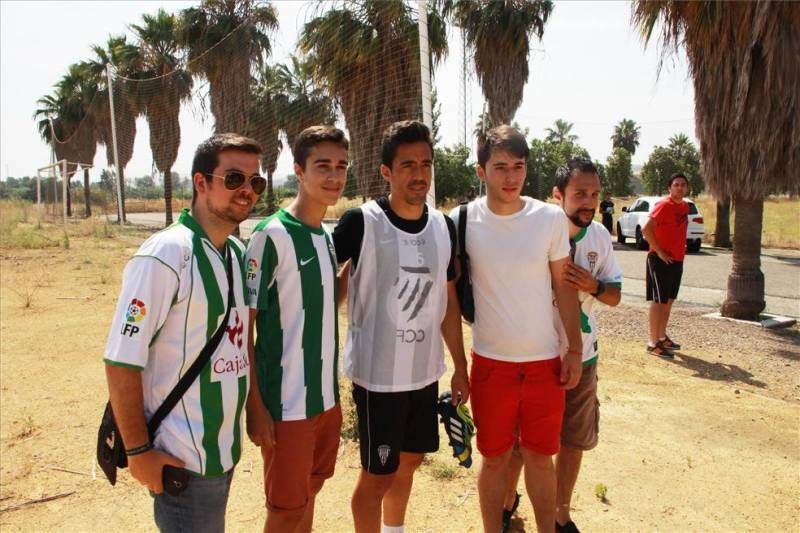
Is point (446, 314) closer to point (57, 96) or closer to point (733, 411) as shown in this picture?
point (733, 411)

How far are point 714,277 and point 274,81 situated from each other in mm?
10795

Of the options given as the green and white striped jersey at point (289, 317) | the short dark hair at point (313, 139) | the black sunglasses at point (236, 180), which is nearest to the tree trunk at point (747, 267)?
the short dark hair at point (313, 139)

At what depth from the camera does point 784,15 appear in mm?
6910

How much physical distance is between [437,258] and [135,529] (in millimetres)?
2234

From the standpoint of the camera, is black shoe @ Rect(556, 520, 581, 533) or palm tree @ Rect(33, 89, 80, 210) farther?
palm tree @ Rect(33, 89, 80, 210)

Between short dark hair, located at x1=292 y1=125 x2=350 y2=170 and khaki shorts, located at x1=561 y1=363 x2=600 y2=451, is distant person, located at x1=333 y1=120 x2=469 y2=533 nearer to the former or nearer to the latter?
short dark hair, located at x1=292 y1=125 x2=350 y2=170

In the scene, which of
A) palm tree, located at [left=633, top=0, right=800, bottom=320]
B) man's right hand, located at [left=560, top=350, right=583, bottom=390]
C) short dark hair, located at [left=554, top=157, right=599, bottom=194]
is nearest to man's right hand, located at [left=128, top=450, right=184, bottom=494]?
man's right hand, located at [left=560, top=350, right=583, bottom=390]

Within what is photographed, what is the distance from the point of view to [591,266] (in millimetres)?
2959

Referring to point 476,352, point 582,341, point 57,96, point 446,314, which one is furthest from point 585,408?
point 57,96

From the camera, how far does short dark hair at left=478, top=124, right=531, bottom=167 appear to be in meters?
2.60

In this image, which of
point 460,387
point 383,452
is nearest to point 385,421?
point 383,452

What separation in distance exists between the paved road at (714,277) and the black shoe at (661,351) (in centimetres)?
343

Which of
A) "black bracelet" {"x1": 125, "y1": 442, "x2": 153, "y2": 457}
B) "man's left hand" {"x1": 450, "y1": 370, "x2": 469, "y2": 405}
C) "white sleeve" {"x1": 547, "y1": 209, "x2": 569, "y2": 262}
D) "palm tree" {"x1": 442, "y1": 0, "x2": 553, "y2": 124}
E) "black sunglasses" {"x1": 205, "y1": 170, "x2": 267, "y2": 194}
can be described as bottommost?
"man's left hand" {"x1": 450, "y1": 370, "x2": 469, "y2": 405}

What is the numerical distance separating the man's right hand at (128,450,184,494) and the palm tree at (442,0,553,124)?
53.9 feet
